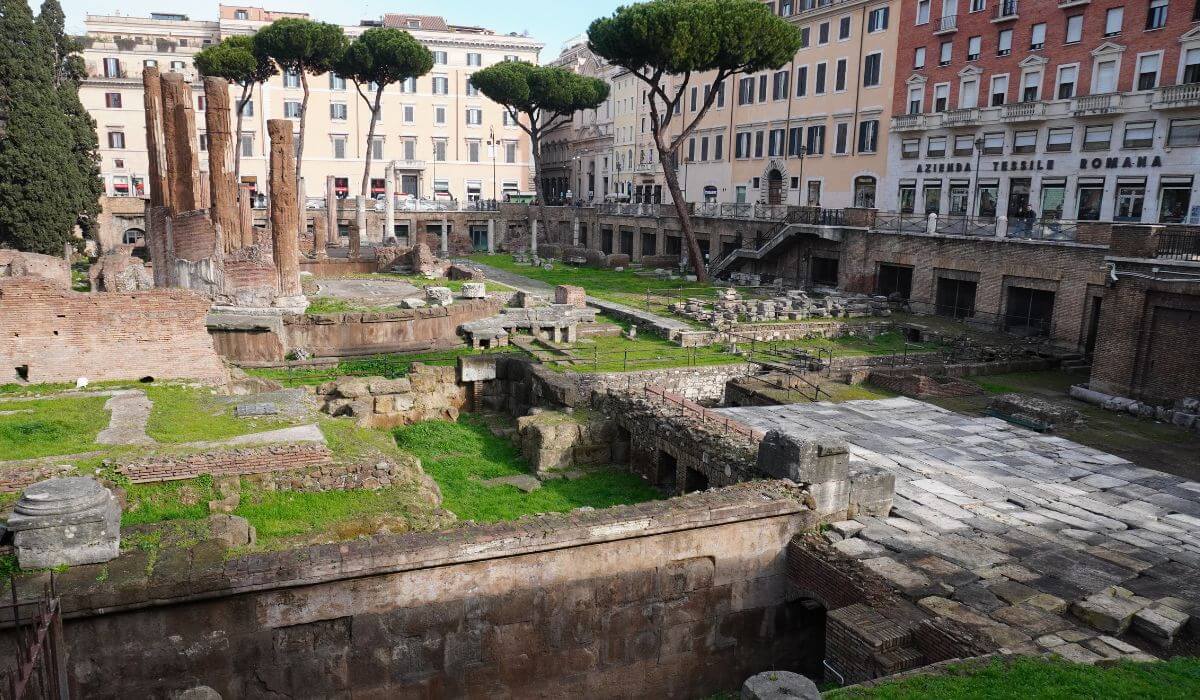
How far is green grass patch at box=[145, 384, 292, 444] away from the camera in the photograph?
12711mm

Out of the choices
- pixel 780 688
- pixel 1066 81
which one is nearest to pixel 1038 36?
pixel 1066 81

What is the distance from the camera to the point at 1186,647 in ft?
27.3

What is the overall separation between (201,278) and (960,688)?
2204cm

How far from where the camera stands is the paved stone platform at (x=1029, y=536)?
8625 millimetres

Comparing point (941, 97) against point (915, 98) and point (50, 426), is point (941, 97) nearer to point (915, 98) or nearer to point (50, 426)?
point (915, 98)

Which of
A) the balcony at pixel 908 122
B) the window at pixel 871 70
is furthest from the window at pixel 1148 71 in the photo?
the window at pixel 871 70

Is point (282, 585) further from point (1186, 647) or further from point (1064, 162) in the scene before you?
point (1064, 162)

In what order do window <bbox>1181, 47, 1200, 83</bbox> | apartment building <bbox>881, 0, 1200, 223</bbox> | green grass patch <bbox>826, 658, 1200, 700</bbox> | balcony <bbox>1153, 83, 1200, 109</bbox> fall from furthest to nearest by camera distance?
apartment building <bbox>881, 0, 1200, 223</bbox> → window <bbox>1181, 47, 1200, 83</bbox> → balcony <bbox>1153, 83, 1200, 109</bbox> → green grass patch <bbox>826, 658, 1200, 700</bbox>

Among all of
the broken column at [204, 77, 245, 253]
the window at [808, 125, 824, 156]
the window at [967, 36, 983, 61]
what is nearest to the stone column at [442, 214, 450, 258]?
the window at [808, 125, 824, 156]

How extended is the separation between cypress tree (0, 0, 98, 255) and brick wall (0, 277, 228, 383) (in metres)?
22.9

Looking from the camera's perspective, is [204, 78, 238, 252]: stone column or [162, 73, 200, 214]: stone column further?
[162, 73, 200, 214]: stone column

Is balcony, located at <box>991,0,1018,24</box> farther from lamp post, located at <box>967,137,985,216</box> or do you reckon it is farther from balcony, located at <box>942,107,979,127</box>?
lamp post, located at <box>967,137,985,216</box>

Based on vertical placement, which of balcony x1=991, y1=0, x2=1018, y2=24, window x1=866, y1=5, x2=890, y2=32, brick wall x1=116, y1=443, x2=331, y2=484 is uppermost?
window x1=866, y1=5, x2=890, y2=32

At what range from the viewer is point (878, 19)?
4059cm
